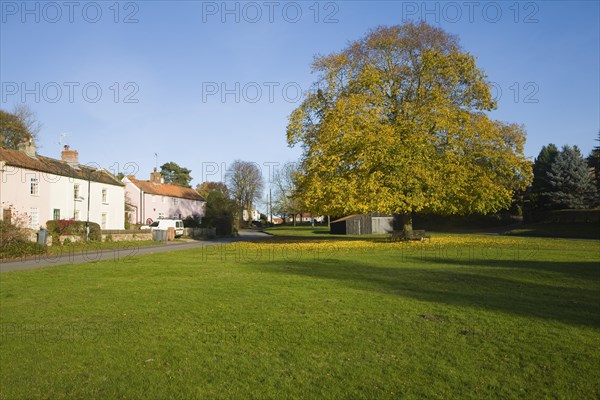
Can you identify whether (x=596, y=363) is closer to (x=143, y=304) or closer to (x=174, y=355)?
(x=174, y=355)

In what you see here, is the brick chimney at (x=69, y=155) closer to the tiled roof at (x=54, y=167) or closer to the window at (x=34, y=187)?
the tiled roof at (x=54, y=167)

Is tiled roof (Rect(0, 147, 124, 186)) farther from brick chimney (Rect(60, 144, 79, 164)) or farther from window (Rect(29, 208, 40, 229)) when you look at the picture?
window (Rect(29, 208, 40, 229))

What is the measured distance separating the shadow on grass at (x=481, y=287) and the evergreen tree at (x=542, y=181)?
4130 cm

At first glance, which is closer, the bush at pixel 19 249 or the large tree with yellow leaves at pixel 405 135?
the bush at pixel 19 249

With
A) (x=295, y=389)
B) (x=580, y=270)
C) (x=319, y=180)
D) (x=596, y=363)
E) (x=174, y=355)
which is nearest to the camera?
(x=295, y=389)

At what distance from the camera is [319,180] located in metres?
25.3

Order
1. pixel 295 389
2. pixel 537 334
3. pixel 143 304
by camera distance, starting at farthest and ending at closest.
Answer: pixel 143 304 < pixel 537 334 < pixel 295 389

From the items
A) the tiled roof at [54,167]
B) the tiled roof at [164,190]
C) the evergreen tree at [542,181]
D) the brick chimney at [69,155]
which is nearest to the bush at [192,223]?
the tiled roof at [164,190]

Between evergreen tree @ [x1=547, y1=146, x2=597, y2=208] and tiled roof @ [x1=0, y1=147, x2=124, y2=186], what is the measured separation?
44.4 metres

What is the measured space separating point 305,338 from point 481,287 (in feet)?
18.8

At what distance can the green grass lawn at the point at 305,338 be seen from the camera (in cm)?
475

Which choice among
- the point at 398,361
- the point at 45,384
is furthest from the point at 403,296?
the point at 45,384

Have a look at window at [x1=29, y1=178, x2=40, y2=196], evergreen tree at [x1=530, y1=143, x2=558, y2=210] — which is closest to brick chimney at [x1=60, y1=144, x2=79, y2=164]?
window at [x1=29, y1=178, x2=40, y2=196]

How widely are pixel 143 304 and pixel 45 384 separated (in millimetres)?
3984
